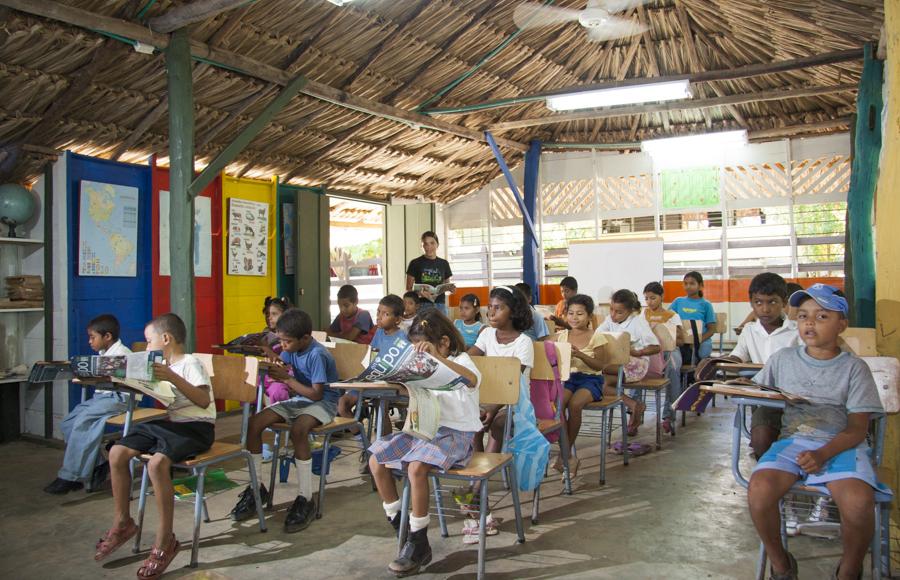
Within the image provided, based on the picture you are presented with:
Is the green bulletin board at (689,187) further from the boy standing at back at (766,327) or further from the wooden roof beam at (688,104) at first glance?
the boy standing at back at (766,327)

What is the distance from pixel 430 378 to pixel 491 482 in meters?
2.04

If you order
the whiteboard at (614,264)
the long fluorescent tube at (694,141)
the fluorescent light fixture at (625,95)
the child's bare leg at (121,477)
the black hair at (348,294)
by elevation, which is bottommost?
→ the child's bare leg at (121,477)

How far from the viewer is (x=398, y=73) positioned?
25.9 feet

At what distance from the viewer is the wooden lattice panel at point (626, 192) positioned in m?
11.7

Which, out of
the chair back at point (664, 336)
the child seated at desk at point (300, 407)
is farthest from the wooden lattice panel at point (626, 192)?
the child seated at desk at point (300, 407)

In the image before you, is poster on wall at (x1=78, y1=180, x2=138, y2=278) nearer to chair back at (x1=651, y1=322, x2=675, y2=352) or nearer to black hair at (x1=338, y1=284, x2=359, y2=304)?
black hair at (x1=338, y1=284, x2=359, y2=304)

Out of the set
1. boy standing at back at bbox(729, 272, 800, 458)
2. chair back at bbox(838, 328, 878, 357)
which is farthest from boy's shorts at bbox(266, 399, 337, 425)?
chair back at bbox(838, 328, 878, 357)

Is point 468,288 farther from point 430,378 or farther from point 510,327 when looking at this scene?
point 430,378

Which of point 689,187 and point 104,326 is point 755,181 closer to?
point 689,187

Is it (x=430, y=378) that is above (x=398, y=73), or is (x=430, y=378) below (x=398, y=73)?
below

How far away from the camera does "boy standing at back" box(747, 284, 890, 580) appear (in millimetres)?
2668

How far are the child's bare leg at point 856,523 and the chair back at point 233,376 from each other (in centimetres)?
283

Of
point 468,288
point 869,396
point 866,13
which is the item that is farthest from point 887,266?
point 468,288

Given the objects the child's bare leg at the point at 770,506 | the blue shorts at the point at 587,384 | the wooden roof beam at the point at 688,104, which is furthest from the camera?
the wooden roof beam at the point at 688,104
